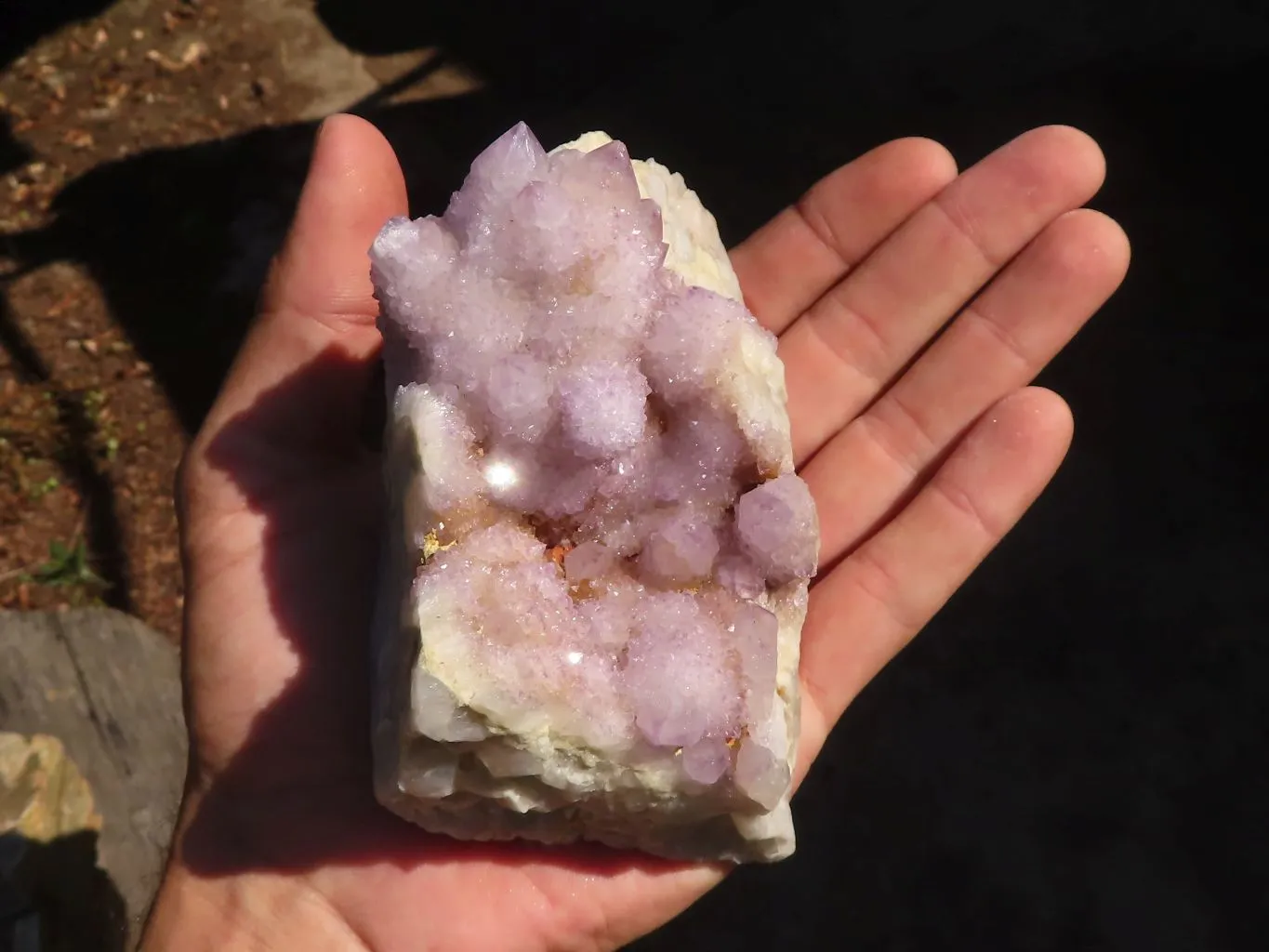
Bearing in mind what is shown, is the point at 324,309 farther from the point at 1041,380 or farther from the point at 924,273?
the point at 1041,380

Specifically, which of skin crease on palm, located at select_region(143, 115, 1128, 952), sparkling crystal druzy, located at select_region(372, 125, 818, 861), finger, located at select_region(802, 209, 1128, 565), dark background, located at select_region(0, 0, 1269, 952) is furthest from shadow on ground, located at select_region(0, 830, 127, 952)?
finger, located at select_region(802, 209, 1128, 565)

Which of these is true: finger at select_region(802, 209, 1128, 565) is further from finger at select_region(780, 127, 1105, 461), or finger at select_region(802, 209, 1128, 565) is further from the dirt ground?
the dirt ground

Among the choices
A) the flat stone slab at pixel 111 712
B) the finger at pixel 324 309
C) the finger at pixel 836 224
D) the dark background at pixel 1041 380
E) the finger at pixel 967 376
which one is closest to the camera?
the finger at pixel 324 309

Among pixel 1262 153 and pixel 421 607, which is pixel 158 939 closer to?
pixel 421 607

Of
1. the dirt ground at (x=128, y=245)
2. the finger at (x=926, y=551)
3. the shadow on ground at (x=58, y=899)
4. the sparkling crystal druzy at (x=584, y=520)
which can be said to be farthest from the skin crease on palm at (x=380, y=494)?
the dirt ground at (x=128, y=245)

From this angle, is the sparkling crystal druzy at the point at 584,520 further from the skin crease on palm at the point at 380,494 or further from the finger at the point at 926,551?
the finger at the point at 926,551

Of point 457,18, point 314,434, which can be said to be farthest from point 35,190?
point 314,434
